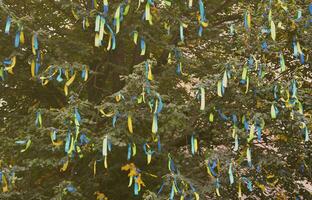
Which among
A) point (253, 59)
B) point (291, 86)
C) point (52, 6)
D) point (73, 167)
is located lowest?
point (73, 167)

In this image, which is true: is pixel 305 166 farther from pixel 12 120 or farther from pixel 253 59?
pixel 12 120

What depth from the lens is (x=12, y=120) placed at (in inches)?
229

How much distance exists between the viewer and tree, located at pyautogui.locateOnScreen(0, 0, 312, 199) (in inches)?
170

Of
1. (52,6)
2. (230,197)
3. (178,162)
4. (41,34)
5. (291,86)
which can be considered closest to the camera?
Result: (291,86)

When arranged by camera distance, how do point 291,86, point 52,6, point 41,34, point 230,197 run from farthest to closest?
point 52,6 < point 230,197 < point 41,34 < point 291,86

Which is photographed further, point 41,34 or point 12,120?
point 12,120

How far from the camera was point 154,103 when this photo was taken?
4.30 metres

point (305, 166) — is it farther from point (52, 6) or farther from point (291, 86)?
point (52, 6)

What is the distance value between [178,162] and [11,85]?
8.36 ft

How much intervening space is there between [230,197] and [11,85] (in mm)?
3318

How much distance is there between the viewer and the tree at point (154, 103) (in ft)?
14.2

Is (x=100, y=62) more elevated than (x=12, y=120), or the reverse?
(x=100, y=62)

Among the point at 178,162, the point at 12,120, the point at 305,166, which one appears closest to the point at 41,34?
the point at 12,120

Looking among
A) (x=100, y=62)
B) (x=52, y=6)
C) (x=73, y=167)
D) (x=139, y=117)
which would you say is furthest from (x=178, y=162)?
(x=52, y=6)
